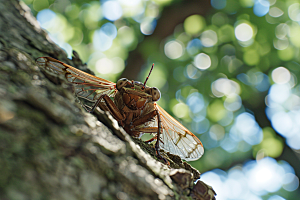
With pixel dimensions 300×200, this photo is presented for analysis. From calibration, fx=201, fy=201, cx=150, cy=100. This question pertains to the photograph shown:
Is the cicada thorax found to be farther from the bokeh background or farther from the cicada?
the bokeh background

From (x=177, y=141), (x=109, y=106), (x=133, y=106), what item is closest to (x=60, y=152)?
(x=109, y=106)

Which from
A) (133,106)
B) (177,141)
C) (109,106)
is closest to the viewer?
(109,106)

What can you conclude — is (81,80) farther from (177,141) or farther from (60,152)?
(60,152)

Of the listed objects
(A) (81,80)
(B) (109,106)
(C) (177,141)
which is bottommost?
(C) (177,141)

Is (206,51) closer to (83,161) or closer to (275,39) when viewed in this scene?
(275,39)

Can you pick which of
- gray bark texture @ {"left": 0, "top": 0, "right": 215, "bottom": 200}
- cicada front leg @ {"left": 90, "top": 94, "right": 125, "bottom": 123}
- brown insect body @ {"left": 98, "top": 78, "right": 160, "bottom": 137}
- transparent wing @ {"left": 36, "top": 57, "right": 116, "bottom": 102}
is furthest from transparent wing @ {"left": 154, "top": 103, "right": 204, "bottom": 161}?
gray bark texture @ {"left": 0, "top": 0, "right": 215, "bottom": 200}
